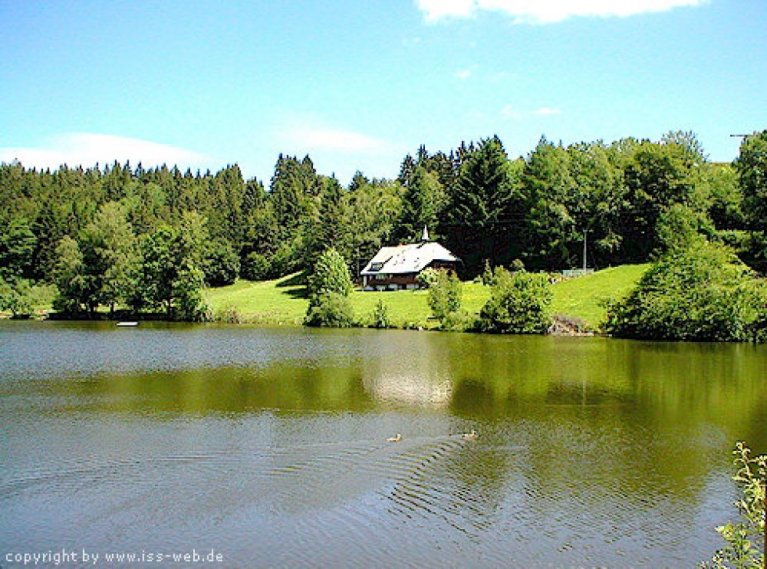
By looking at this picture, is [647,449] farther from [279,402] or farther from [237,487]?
[279,402]

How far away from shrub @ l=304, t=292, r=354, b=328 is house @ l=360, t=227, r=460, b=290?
15947mm

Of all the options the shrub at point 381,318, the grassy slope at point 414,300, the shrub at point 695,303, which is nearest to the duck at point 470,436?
the shrub at point 695,303

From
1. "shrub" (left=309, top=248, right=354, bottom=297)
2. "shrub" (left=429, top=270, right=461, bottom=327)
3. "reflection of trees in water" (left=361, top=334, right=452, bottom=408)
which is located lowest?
"reflection of trees in water" (left=361, top=334, right=452, bottom=408)

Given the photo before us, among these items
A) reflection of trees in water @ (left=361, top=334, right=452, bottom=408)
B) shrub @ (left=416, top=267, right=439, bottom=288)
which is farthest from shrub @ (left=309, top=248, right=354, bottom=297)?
reflection of trees in water @ (left=361, top=334, right=452, bottom=408)

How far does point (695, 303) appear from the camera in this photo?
4928 centimetres

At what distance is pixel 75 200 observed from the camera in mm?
115500

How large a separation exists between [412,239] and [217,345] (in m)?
51.0

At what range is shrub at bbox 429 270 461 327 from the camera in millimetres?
60469

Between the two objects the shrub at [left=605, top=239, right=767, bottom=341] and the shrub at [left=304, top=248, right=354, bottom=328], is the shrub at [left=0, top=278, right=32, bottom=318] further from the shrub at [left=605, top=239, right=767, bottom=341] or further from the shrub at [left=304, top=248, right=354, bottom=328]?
the shrub at [left=605, top=239, right=767, bottom=341]

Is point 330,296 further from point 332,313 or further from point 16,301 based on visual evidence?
point 16,301

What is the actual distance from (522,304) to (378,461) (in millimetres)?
39407

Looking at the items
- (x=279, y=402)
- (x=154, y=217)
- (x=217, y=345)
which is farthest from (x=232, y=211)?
(x=279, y=402)

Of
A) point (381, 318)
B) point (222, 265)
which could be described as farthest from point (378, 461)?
point (222, 265)

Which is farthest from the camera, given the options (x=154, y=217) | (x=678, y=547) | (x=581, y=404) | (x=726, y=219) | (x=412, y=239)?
(x=154, y=217)
